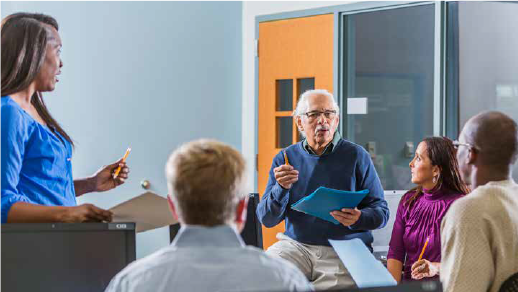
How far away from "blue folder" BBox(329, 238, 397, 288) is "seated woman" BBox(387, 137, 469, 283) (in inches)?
17.8

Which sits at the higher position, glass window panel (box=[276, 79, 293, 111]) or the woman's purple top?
glass window panel (box=[276, 79, 293, 111])

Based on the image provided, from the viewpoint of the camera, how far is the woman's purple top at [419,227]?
2.80 meters

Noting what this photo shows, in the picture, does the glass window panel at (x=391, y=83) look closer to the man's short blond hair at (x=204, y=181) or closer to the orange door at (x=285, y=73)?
the orange door at (x=285, y=73)

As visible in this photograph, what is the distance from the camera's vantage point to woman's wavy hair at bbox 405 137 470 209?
2896 millimetres

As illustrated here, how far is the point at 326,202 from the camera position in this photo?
8.82 feet

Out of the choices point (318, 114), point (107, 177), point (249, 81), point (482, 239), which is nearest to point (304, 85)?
point (249, 81)

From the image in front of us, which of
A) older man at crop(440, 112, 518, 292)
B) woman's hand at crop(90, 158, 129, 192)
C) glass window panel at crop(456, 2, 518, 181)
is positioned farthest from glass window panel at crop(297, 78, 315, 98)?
older man at crop(440, 112, 518, 292)

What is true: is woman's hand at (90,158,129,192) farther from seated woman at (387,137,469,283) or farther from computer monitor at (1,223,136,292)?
seated woman at (387,137,469,283)

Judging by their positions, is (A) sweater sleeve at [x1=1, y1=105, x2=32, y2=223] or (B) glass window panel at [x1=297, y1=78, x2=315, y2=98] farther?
(B) glass window panel at [x1=297, y1=78, x2=315, y2=98]

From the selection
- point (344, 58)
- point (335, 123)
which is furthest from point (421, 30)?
point (335, 123)

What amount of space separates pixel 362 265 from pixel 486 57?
241cm

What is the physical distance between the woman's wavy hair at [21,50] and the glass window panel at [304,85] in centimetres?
312

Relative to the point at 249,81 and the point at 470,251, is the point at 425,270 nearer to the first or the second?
the point at 470,251

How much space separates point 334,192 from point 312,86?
238 cm
